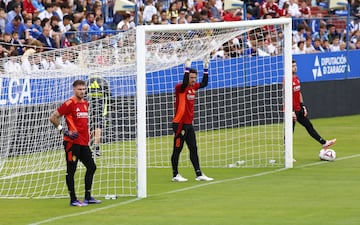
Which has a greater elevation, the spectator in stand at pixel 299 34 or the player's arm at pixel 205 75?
the spectator in stand at pixel 299 34

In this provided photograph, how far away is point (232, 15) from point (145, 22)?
128 inches

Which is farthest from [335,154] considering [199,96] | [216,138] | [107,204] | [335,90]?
[335,90]

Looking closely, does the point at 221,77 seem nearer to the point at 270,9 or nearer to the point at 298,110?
the point at 298,110

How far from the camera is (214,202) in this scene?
55.6ft

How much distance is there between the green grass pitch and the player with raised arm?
1.33 metres

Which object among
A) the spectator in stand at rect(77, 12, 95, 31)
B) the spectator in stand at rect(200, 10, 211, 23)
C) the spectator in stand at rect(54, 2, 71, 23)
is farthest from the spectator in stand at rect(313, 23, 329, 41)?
the spectator in stand at rect(54, 2, 71, 23)

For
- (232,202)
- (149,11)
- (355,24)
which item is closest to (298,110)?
(232,202)

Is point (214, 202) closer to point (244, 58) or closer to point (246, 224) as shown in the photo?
point (246, 224)

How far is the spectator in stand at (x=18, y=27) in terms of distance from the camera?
2625 centimetres

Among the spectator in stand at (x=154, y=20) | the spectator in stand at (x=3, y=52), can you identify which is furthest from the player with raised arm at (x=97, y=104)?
the spectator in stand at (x=154, y=20)

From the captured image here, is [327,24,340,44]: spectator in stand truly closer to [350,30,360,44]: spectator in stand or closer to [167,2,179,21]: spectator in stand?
[350,30,360,44]: spectator in stand

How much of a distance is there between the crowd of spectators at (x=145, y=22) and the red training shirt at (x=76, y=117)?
17.3 ft

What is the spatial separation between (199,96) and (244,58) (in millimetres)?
1543

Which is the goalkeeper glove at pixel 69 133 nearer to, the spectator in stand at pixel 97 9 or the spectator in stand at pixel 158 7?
the spectator in stand at pixel 97 9
